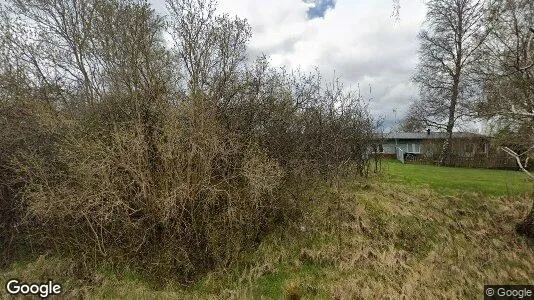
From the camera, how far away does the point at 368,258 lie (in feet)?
25.6

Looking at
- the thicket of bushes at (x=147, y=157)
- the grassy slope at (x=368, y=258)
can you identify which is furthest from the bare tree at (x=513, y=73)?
the thicket of bushes at (x=147, y=157)

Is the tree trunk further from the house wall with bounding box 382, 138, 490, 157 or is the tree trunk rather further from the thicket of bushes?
the house wall with bounding box 382, 138, 490, 157

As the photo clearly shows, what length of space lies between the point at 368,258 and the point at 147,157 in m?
5.52

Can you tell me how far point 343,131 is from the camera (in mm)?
12852

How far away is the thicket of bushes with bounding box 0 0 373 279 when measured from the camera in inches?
277

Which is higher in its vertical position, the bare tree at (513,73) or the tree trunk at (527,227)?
the bare tree at (513,73)

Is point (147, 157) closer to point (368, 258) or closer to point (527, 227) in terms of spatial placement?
point (368, 258)

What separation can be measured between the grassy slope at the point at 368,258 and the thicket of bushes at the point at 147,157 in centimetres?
54

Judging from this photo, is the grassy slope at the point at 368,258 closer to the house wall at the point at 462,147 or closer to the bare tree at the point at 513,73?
the bare tree at the point at 513,73

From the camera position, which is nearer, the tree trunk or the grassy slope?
the grassy slope

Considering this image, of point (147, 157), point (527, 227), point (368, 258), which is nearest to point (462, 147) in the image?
point (527, 227)

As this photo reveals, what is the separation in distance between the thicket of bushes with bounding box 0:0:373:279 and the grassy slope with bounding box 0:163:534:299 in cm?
54

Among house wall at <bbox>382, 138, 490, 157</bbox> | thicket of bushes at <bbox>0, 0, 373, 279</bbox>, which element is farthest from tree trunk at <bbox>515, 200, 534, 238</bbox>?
house wall at <bbox>382, 138, 490, 157</bbox>

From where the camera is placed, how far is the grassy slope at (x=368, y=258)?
6.85m
